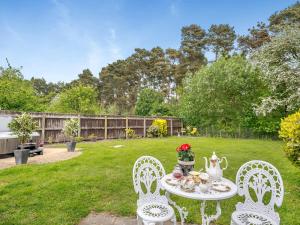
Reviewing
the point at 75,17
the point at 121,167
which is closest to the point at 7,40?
the point at 75,17

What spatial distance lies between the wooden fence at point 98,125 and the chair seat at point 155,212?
751 centimetres

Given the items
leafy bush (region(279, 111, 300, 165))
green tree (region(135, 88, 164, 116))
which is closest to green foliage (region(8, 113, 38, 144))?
leafy bush (region(279, 111, 300, 165))

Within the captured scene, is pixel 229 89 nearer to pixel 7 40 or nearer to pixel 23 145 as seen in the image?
pixel 23 145

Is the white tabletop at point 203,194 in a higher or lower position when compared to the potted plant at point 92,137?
higher

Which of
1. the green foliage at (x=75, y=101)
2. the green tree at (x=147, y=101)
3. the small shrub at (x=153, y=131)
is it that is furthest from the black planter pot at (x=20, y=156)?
the green tree at (x=147, y=101)

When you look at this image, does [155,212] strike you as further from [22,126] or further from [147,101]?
[147,101]

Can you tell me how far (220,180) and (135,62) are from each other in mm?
23482

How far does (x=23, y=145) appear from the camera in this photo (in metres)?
6.41

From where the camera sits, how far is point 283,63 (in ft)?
28.6

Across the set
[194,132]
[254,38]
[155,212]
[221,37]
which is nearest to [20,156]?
[155,212]

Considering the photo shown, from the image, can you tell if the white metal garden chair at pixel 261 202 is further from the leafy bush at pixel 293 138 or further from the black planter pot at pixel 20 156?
the black planter pot at pixel 20 156

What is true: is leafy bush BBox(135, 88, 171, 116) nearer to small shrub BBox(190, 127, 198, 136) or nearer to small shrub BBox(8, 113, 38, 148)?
small shrub BBox(190, 127, 198, 136)

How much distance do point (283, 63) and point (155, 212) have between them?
30.2 feet

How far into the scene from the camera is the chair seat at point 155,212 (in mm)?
2057
